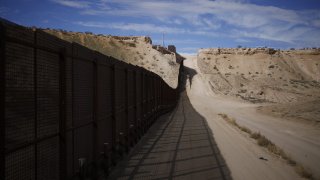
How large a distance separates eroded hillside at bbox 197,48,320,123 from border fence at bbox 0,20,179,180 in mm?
70838

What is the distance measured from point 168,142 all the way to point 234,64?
338 feet

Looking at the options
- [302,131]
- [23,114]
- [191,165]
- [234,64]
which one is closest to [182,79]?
[234,64]

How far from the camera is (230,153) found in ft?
51.4

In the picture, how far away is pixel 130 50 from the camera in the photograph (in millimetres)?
92625

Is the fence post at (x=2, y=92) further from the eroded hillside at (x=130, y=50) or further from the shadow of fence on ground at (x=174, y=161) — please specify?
the eroded hillside at (x=130, y=50)

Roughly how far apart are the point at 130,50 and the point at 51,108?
283 ft

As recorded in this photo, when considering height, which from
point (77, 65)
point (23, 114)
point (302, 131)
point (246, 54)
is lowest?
point (302, 131)

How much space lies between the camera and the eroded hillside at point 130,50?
281 feet

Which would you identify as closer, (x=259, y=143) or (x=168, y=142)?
(x=168, y=142)

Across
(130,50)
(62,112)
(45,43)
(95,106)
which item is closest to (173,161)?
(95,106)

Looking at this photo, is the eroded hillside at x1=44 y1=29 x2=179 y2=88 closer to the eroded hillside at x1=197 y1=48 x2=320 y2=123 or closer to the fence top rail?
the eroded hillside at x1=197 y1=48 x2=320 y2=123

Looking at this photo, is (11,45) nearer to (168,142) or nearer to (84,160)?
(84,160)

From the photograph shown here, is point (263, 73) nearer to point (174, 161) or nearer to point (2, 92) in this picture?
point (174, 161)

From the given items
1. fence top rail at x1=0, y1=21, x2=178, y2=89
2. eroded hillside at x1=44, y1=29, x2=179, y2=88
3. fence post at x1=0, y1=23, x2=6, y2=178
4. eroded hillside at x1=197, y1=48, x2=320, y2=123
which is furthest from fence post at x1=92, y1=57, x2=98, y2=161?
eroded hillside at x1=44, y1=29, x2=179, y2=88
